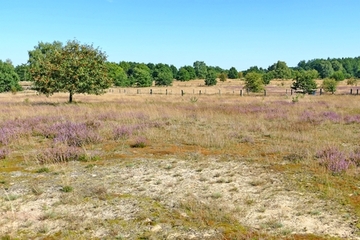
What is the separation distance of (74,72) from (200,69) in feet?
395

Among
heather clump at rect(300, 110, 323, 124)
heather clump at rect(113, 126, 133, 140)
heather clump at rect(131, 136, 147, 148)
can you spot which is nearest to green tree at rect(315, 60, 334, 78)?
heather clump at rect(300, 110, 323, 124)

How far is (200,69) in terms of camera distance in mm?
145375

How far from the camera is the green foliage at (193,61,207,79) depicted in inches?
5285

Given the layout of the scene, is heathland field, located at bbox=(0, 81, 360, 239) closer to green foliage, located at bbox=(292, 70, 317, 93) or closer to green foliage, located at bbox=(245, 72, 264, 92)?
green foliage, located at bbox=(245, 72, 264, 92)

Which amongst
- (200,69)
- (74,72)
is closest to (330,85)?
(74,72)

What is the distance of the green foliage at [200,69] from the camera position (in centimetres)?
13425

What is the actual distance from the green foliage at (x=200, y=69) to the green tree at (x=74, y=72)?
102 m

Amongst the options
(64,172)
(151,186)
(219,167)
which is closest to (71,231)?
(151,186)

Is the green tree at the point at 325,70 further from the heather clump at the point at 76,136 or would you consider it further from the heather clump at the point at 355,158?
the heather clump at the point at 76,136

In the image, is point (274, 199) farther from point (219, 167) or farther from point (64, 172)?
point (64, 172)

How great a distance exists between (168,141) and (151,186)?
5.50 m

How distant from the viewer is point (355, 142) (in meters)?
12.4

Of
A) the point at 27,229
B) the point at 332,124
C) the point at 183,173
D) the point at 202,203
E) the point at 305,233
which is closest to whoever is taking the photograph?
the point at 305,233

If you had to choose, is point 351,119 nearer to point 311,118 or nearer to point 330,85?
point 311,118
